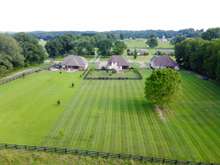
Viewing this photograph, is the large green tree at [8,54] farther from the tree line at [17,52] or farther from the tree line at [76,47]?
the tree line at [76,47]

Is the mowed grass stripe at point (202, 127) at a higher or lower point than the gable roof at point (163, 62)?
lower

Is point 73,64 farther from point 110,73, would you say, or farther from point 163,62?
point 163,62

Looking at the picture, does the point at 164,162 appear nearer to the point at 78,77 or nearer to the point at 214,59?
the point at 214,59

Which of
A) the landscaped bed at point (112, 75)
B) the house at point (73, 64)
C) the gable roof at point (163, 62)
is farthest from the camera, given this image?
the house at point (73, 64)

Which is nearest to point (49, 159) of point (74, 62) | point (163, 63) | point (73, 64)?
point (73, 64)

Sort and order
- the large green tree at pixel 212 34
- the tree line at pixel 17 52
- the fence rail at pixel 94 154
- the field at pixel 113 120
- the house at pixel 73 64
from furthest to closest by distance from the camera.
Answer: the large green tree at pixel 212 34
the house at pixel 73 64
the tree line at pixel 17 52
the field at pixel 113 120
the fence rail at pixel 94 154

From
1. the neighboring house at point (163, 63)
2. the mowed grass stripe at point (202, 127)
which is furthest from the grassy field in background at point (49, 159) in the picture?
the neighboring house at point (163, 63)

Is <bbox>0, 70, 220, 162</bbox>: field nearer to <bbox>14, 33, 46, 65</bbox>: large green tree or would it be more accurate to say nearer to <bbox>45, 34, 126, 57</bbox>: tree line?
<bbox>14, 33, 46, 65</bbox>: large green tree
